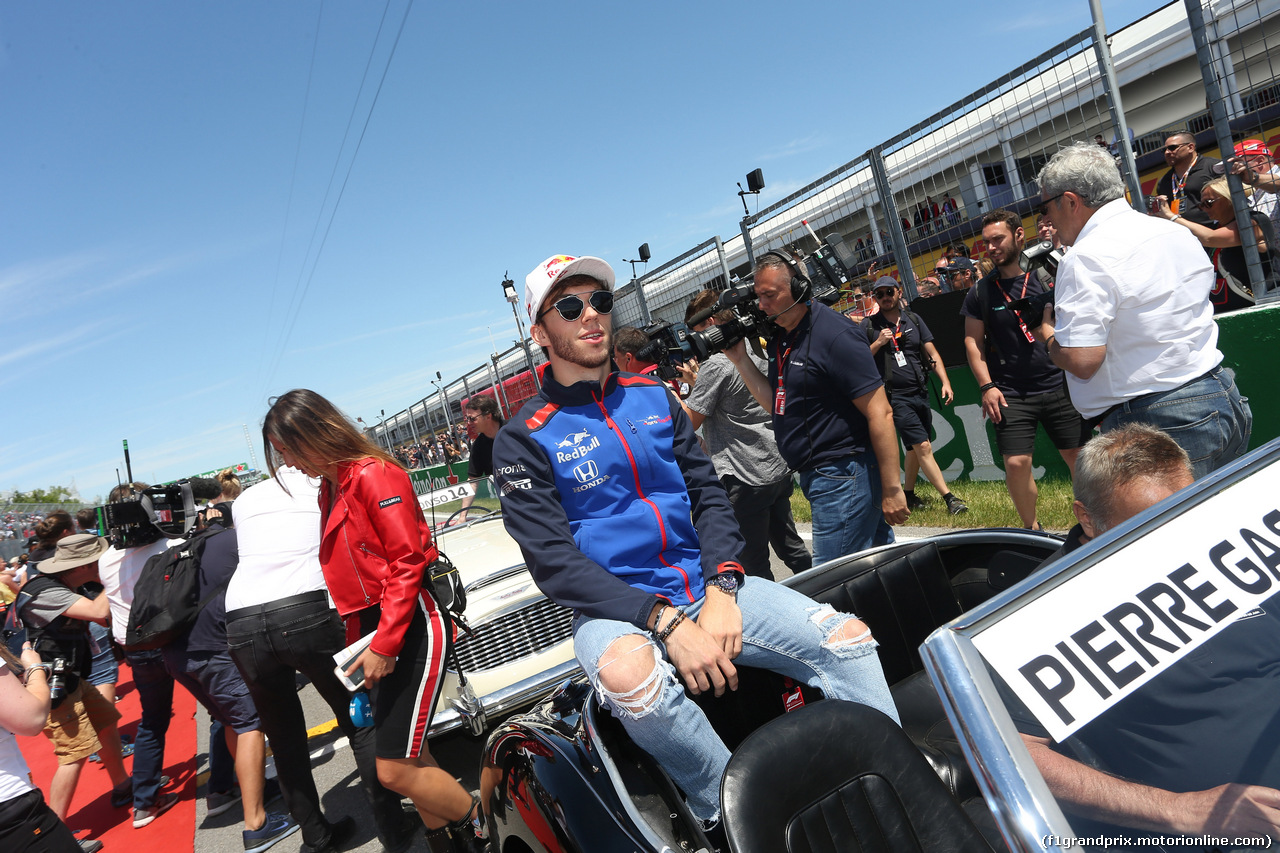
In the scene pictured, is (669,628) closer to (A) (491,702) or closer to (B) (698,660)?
(B) (698,660)

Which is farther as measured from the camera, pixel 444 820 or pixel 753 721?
pixel 444 820

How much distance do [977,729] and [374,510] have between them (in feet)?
7.71

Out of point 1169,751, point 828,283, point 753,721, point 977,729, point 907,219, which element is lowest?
point 753,721

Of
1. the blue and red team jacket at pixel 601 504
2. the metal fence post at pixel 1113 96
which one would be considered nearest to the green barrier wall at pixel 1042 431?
the metal fence post at pixel 1113 96

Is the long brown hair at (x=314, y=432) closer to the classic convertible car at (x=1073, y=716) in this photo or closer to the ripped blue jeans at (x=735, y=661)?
the ripped blue jeans at (x=735, y=661)

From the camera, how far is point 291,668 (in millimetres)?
3574

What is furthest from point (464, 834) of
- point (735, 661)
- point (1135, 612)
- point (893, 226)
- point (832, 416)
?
point (893, 226)

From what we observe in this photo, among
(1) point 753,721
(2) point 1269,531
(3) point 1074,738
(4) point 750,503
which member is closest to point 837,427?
(4) point 750,503

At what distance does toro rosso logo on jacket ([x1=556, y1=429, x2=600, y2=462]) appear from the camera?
227cm

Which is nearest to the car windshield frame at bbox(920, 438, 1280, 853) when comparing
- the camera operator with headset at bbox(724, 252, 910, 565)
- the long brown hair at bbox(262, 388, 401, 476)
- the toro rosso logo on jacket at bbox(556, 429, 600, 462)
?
the toro rosso logo on jacket at bbox(556, 429, 600, 462)

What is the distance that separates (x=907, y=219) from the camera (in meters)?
6.78

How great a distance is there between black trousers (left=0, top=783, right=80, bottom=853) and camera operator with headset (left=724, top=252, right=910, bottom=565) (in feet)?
9.91

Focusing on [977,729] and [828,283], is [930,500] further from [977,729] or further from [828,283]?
[977,729]

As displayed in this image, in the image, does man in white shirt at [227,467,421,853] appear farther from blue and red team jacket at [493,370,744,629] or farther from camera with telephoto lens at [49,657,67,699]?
camera with telephoto lens at [49,657,67,699]
